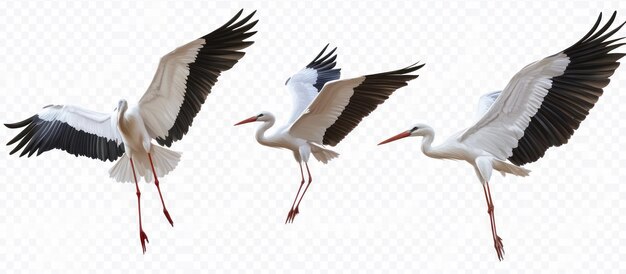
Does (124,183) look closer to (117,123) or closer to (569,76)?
(117,123)

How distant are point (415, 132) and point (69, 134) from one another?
12.0 ft

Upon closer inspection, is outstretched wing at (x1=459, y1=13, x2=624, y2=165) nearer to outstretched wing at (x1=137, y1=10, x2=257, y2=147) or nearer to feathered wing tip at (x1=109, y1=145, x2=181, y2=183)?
outstretched wing at (x1=137, y1=10, x2=257, y2=147)

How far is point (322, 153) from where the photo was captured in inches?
A: 428

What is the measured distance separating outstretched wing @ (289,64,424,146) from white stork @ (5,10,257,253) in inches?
40.9

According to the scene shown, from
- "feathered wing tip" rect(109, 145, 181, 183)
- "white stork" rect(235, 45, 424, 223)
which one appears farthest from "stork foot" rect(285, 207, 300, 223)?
"feathered wing tip" rect(109, 145, 181, 183)

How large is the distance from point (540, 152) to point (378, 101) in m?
1.66

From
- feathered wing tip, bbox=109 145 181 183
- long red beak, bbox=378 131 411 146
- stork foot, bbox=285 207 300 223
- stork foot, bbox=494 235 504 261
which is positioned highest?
feathered wing tip, bbox=109 145 181 183

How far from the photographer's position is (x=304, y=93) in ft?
37.8

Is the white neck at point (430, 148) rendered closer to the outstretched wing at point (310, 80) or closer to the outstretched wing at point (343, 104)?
the outstretched wing at point (343, 104)

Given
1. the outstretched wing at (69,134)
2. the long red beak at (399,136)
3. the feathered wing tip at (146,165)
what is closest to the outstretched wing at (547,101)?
the long red beak at (399,136)

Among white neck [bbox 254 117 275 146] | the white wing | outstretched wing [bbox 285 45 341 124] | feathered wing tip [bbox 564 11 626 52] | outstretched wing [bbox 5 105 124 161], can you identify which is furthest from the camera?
outstretched wing [bbox 285 45 341 124]

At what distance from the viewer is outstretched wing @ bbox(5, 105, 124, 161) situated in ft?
34.1

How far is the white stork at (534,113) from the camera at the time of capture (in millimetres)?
9133

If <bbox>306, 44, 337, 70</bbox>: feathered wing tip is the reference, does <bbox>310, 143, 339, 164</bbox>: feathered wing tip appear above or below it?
below
